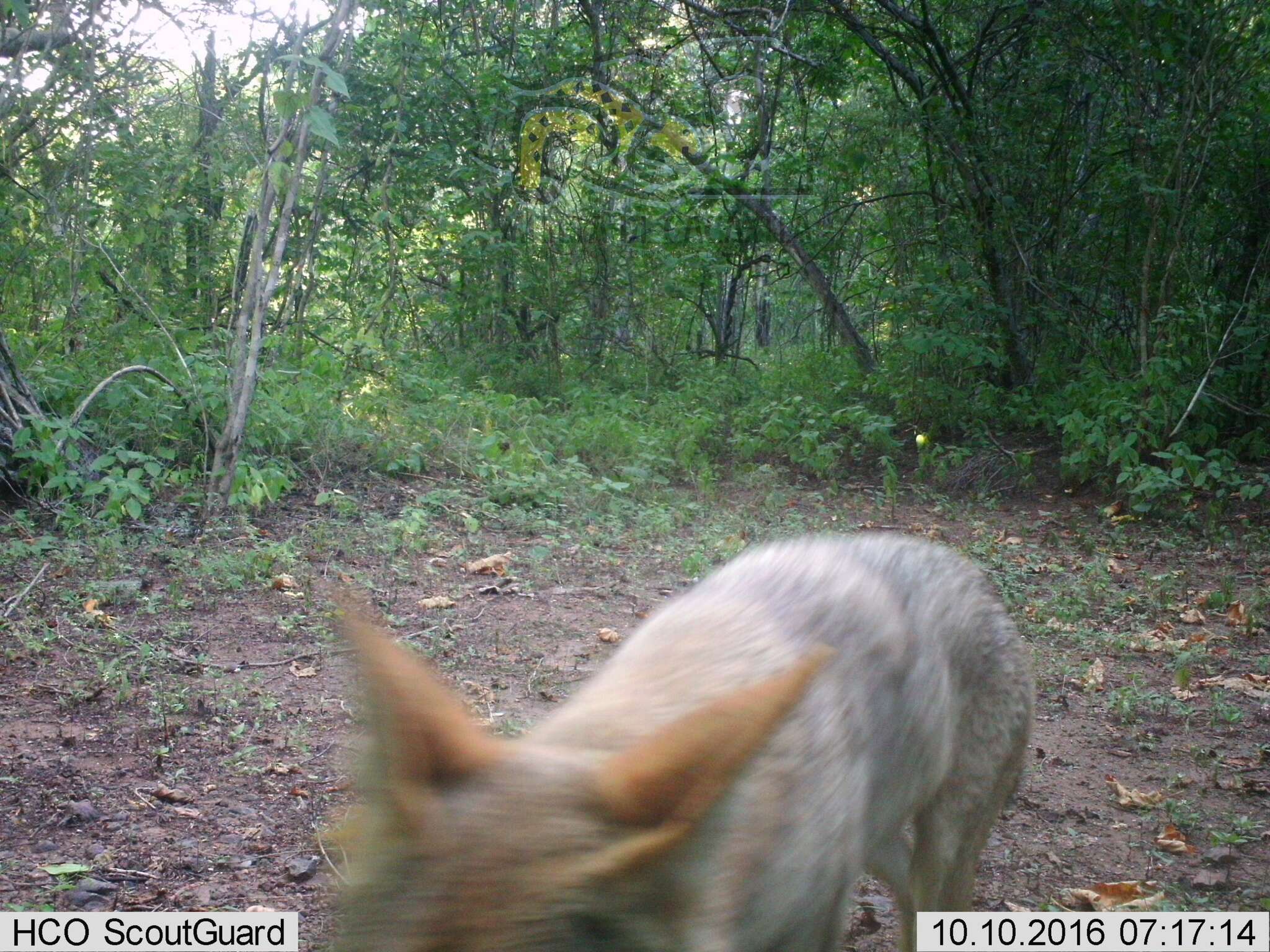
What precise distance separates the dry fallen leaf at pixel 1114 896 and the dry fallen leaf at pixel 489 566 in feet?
12.9

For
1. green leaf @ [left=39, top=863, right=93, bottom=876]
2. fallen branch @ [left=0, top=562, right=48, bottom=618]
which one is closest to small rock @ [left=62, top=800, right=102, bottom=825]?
green leaf @ [left=39, top=863, right=93, bottom=876]

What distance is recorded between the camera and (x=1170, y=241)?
9227 mm

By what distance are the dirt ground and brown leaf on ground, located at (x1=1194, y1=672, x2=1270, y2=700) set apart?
0.06ft

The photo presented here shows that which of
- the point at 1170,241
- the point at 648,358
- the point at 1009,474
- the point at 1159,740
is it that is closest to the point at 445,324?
the point at 648,358

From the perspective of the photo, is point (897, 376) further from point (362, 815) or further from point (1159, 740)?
point (362, 815)

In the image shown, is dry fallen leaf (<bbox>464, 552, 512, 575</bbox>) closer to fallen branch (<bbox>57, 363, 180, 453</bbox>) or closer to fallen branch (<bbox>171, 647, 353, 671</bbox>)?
fallen branch (<bbox>171, 647, 353, 671</bbox>)

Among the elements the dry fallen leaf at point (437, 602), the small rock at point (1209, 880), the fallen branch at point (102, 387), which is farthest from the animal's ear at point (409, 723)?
the fallen branch at point (102, 387)

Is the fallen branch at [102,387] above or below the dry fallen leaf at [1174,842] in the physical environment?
above

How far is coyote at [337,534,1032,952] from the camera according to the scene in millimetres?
1427

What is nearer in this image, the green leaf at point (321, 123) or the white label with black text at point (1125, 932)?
the white label with black text at point (1125, 932)

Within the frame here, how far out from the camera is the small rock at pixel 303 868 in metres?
3.29

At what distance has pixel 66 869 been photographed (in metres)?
3.18

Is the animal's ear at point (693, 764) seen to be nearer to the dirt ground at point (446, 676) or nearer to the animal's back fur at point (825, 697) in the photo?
the animal's back fur at point (825, 697)

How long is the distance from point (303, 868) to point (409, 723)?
2.10 meters
